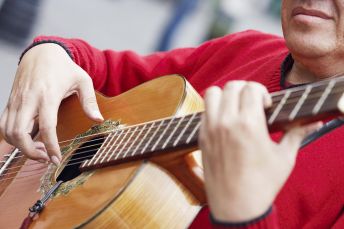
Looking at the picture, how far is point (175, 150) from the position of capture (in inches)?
31.9

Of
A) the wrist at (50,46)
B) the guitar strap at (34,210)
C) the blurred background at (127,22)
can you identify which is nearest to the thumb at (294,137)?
the guitar strap at (34,210)

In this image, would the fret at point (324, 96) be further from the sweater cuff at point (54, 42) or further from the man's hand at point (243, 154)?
the sweater cuff at point (54, 42)

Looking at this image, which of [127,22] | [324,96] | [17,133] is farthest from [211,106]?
[127,22]

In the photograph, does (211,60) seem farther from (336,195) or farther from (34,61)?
(336,195)

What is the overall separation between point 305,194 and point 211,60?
471 millimetres

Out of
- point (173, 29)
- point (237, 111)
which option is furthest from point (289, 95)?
point (173, 29)

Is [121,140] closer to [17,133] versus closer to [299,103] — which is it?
[17,133]

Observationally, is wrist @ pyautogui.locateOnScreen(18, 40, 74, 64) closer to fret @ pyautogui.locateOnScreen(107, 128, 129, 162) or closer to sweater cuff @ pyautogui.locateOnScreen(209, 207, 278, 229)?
fret @ pyautogui.locateOnScreen(107, 128, 129, 162)

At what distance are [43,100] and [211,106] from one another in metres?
0.51

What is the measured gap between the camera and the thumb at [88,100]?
3.50ft

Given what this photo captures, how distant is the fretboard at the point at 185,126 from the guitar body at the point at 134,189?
0.02 metres

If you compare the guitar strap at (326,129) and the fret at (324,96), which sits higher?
the fret at (324,96)

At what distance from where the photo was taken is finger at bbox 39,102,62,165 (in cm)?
102

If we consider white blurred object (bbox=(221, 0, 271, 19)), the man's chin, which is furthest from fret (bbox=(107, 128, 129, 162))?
white blurred object (bbox=(221, 0, 271, 19))
